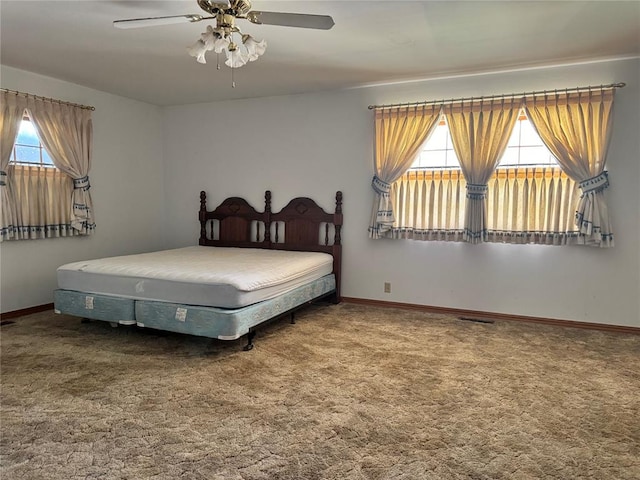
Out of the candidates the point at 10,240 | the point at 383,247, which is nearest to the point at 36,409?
the point at 10,240

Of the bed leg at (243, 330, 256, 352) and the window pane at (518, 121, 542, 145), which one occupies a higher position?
the window pane at (518, 121, 542, 145)

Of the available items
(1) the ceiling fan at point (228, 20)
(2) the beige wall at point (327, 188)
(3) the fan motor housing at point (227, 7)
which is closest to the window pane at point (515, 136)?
(2) the beige wall at point (327, 188)

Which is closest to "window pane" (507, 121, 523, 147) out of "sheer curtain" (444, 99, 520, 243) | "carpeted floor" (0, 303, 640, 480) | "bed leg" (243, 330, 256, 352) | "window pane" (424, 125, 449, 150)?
"sheer curtain" (444, 99, 520, 243)

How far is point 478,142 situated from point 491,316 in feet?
5.76

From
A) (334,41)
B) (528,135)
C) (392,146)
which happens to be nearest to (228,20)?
(334,41)

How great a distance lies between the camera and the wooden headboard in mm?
5066

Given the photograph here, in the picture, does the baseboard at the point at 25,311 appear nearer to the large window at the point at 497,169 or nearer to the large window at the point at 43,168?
the large window at the point at 43,168

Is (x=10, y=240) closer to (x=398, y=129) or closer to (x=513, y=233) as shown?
(x=398, y=129)

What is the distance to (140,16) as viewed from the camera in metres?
3.07

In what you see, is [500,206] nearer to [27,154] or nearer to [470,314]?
[470,314]

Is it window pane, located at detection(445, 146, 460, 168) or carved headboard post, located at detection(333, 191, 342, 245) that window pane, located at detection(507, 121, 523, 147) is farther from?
carved headboard post, located at detection(333, 191, 342, 245)

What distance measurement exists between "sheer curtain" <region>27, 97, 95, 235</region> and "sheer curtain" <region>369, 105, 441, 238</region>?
10.5ft

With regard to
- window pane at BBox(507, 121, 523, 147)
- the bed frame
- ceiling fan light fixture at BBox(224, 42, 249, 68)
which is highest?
ceiling fan light fixture at BBox(224, 42, 249, 68)

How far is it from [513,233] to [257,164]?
3.07 meters
